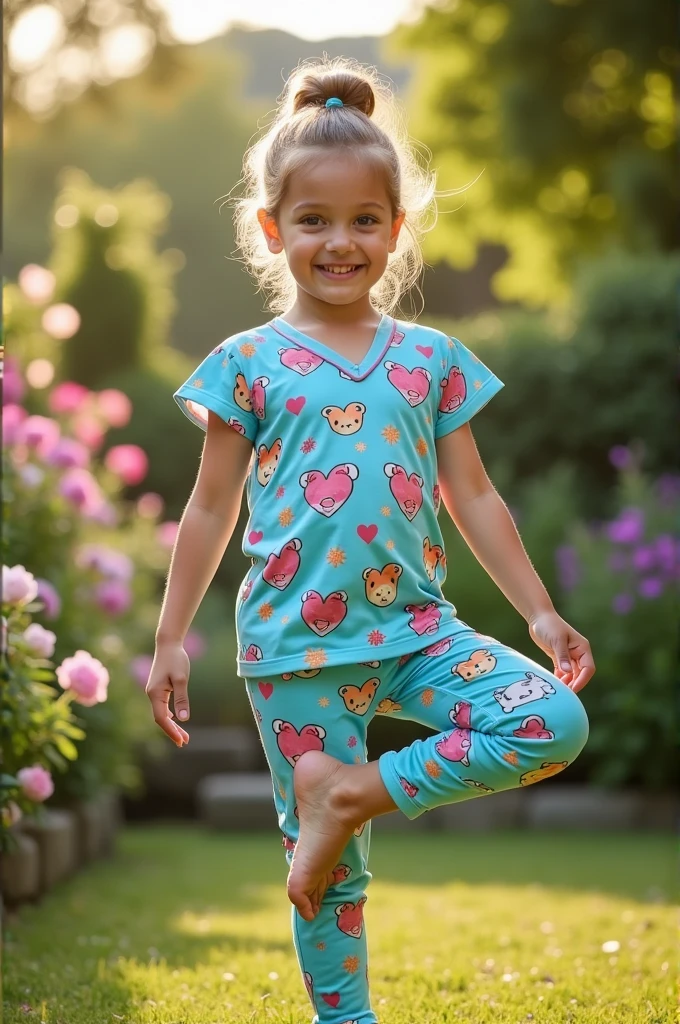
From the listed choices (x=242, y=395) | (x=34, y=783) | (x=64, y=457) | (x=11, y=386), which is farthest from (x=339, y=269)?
(x=64, y=457)

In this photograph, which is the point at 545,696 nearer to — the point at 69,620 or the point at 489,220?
the point at 69,620

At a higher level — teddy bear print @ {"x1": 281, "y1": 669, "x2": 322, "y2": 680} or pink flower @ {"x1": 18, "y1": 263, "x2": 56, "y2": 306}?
pink flower @ {"x1": 18, "y1": 263, "x2": 56, "y2": 306}

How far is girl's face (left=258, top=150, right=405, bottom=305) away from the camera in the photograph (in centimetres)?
232

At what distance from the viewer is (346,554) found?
223 cm

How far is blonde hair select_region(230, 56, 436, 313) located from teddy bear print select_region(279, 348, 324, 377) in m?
0.27

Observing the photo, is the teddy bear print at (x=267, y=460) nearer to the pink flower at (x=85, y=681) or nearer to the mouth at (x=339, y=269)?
the mouth at (x=339, y=269)

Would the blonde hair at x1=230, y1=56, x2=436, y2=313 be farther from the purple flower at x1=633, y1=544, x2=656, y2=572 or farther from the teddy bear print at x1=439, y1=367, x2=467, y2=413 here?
the purple flower at x1=633, y1=544, x2=656, y2=572

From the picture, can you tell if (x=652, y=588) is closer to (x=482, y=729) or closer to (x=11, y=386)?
(x=11, y=386)

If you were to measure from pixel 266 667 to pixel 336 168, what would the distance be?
2.97 ft

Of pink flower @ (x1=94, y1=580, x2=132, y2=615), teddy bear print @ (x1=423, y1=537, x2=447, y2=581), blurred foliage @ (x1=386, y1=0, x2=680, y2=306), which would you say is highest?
blurred foliage @ (x1=386, y1=0, x2=680, y2=306)

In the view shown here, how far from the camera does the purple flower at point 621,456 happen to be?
7331 millimetres

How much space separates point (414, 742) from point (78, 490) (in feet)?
9.47

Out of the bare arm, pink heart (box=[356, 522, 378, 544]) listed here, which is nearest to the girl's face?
the bare arm

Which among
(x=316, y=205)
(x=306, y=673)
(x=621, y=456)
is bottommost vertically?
(x=306, y=673)
